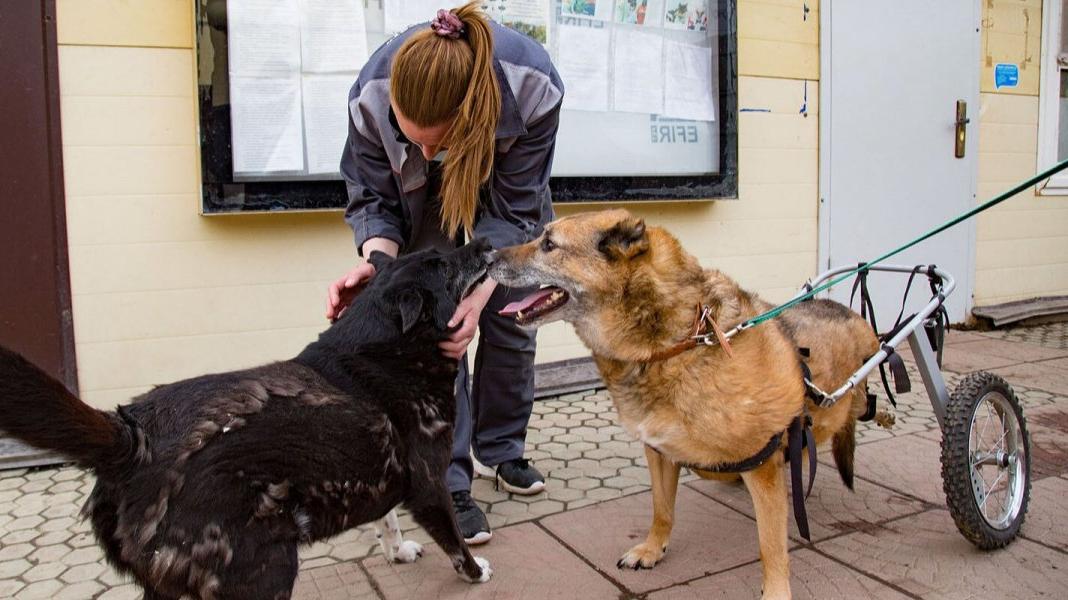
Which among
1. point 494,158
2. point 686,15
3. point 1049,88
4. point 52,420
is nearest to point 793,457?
point 494,158

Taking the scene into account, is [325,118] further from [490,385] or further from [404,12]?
[490,385]

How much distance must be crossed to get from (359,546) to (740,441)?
162cm

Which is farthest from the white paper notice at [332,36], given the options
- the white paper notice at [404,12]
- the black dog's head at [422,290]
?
the black dog's head at [422,290]

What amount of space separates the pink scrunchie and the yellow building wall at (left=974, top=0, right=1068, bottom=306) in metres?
6.09

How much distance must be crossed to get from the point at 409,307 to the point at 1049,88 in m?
7.48

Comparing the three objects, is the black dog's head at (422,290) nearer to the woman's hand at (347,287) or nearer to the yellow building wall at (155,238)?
the woman's hand at (347,287)

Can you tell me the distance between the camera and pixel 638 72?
556 centimetres

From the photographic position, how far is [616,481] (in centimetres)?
388

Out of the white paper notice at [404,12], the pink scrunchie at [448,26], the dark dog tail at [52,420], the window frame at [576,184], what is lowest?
the dark dog tail at [52,420]

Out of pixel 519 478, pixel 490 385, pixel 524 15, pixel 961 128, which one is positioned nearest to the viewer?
pixel 490 385

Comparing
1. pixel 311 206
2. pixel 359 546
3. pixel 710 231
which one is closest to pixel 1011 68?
pixel 710 231

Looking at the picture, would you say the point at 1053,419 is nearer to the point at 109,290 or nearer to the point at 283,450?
the point at 283,450

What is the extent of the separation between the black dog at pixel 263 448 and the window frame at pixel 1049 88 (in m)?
7.23

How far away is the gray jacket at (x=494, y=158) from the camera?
10.2 ft
